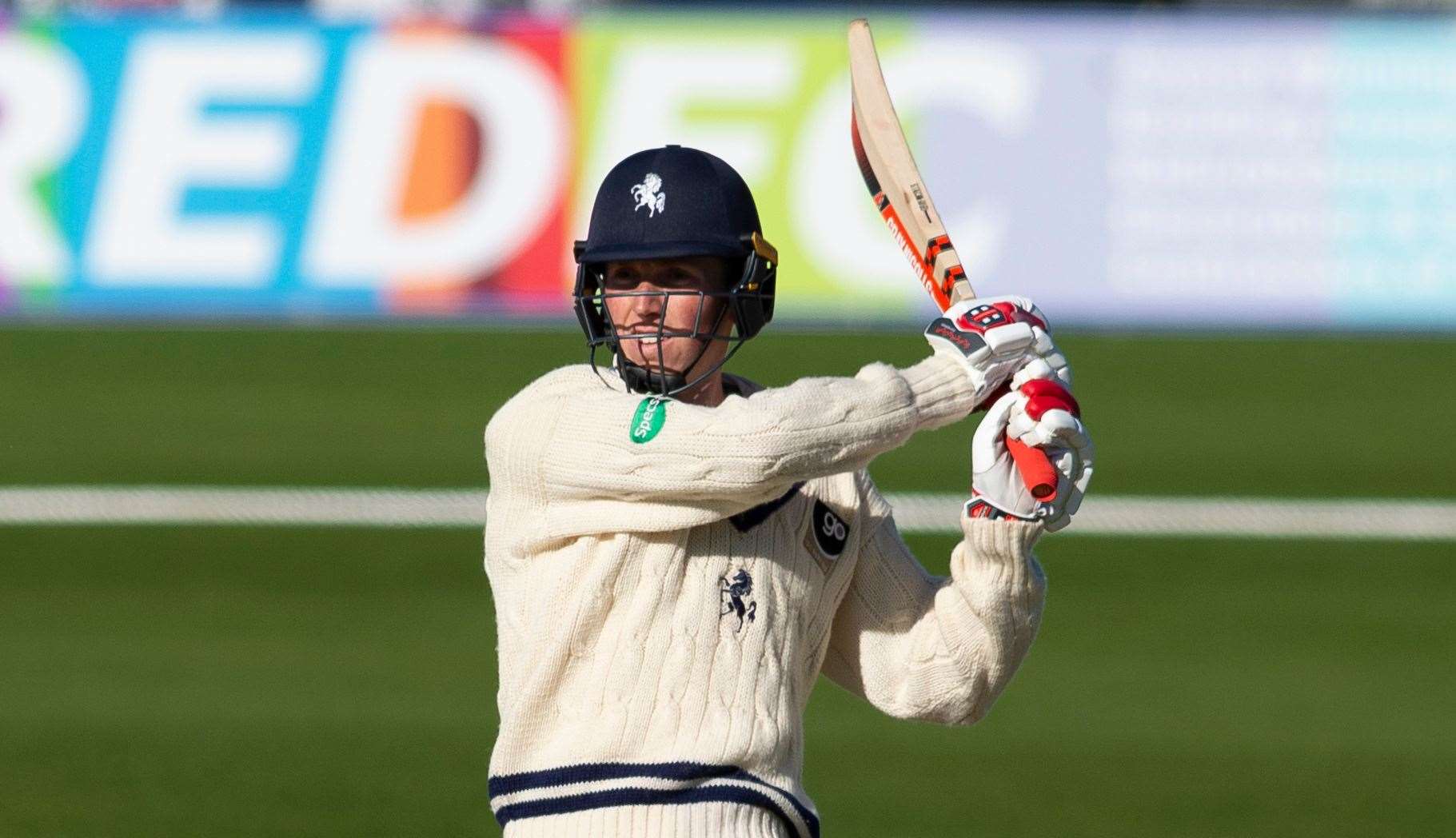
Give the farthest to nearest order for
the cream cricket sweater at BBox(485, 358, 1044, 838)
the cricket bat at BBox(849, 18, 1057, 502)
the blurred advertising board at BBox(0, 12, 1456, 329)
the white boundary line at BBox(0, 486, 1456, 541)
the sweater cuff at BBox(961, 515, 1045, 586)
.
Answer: the blurred advertising board at BBox(0, 12, 1456, 329)
the white boundary line at BBox(0, 486, 1456, 541)
the cricket bat at BBox(849, 18, 1057, 502)
the sweater cuff at BBox(961, 515, 1045, 586)
the cream cricket sweater at BBox(485, 358, 1044, 838)

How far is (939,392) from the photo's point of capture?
117 inches

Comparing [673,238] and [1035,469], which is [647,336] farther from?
[1035,469]

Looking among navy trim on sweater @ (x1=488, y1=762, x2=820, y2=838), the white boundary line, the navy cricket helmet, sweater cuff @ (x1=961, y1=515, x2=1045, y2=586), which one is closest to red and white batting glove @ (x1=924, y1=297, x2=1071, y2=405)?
sweater cuff @ (x1=961, y1=515, x2=1045, y2=586)

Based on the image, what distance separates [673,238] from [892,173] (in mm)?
520

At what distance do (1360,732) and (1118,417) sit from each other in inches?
153

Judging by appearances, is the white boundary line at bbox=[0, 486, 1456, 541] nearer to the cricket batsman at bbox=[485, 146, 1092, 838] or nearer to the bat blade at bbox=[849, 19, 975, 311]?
the bat blade at bbox=[849, 19, 975, 311]

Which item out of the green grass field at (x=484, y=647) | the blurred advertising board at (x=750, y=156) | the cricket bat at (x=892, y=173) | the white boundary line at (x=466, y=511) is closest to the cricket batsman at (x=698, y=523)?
the cricket bat at (x=892, y=173)

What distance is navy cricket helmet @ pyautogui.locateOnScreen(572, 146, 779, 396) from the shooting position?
3068 millimetres

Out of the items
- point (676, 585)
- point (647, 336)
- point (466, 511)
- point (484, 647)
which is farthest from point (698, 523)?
point (466, 511)

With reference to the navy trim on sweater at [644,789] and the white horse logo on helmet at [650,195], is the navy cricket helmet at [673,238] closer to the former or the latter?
the white horse logo on helmet at [650,195]

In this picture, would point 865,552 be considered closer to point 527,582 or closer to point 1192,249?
Result: point 527,582

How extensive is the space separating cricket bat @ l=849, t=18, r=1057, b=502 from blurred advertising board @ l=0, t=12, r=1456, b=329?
346 inches

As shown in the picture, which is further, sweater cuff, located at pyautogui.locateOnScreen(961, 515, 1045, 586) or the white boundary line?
the white boundary line

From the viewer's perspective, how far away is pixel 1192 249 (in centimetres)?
1224
